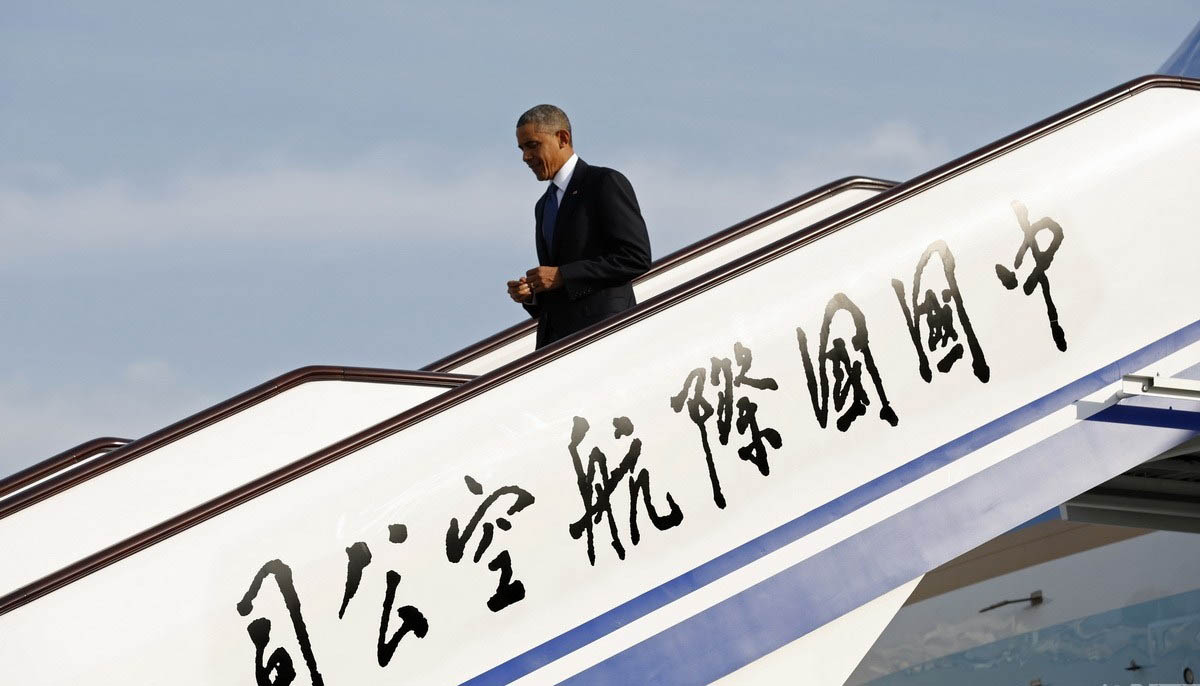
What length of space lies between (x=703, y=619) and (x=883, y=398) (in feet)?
3.25

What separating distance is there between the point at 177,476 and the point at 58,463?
0.91 metres

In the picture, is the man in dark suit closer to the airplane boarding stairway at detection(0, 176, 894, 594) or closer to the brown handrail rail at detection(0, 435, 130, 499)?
the airplane boarding stairway at detection(0, 176, 894, 594)

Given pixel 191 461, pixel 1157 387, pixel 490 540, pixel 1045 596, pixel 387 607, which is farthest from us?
pixel 1045 596

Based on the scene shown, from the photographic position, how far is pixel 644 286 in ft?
23.5

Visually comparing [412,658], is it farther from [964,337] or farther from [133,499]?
[964,337]

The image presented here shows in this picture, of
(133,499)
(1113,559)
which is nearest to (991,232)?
(133,499)

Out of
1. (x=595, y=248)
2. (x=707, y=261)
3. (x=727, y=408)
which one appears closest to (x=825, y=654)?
(x=727, y=408)

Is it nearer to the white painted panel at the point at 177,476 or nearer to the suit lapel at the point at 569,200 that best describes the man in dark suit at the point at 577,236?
the suit lapel at the point at 569,200

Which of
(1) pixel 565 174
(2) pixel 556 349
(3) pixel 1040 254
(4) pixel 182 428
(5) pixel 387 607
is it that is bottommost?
(5) pixel 387 607

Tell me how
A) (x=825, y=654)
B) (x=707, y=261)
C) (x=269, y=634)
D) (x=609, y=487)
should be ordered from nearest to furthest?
(x=269, y=634) < (x=609, y=487) < (x=825, y=654) < (x=707, y=261)

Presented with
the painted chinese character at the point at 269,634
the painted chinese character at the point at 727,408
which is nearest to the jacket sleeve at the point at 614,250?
the painted chinese character at the point at 727,408

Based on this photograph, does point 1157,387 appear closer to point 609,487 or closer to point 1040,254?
point 1040,254

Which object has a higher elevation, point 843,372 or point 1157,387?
point 843,372

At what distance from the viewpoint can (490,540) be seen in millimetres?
4043
